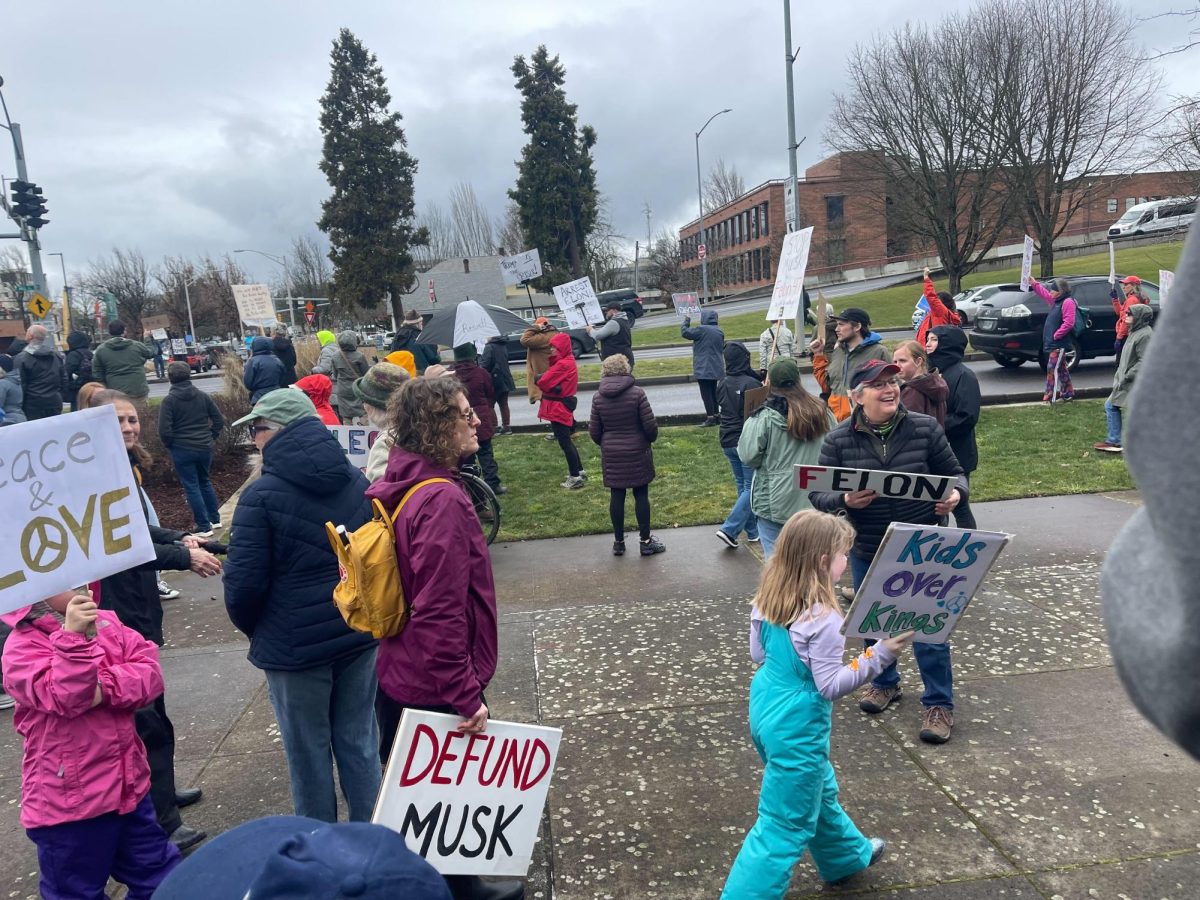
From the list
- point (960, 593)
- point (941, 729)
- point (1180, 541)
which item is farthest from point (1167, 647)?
point (941, 729)

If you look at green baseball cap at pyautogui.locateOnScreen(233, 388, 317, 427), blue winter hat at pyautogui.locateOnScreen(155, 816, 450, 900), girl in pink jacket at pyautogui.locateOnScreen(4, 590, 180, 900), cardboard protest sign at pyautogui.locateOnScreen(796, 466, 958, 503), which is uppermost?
green baseball cap at pyautogui.locateOnScreen(233, 388, 317, 427)

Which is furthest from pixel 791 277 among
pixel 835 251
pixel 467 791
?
pixel 835 251

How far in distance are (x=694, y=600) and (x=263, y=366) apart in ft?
17.1

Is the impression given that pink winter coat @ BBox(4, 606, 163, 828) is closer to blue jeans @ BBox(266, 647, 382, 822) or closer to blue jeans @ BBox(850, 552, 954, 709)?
blue jeans @ BBox(266, 647, 382, 822)

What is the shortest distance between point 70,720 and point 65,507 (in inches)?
28.5

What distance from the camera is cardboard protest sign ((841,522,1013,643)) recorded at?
348cm

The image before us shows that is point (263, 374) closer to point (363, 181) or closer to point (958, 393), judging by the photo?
point (958, 393)

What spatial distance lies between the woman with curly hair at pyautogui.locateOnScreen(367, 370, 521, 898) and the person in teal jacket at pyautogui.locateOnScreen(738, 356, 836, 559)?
2.85m

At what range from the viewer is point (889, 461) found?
429 cm

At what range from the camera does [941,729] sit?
13.5ft

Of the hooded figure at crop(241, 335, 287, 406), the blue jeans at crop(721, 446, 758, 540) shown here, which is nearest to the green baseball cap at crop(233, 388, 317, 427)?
the blue jeans at crop(721, 446, 758, 540)

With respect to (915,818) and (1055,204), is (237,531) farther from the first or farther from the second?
(1055,204)

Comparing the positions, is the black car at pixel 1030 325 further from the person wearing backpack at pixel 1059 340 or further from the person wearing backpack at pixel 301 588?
the person wearing backpack at pixel 301 588

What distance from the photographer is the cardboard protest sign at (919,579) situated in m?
3.48
